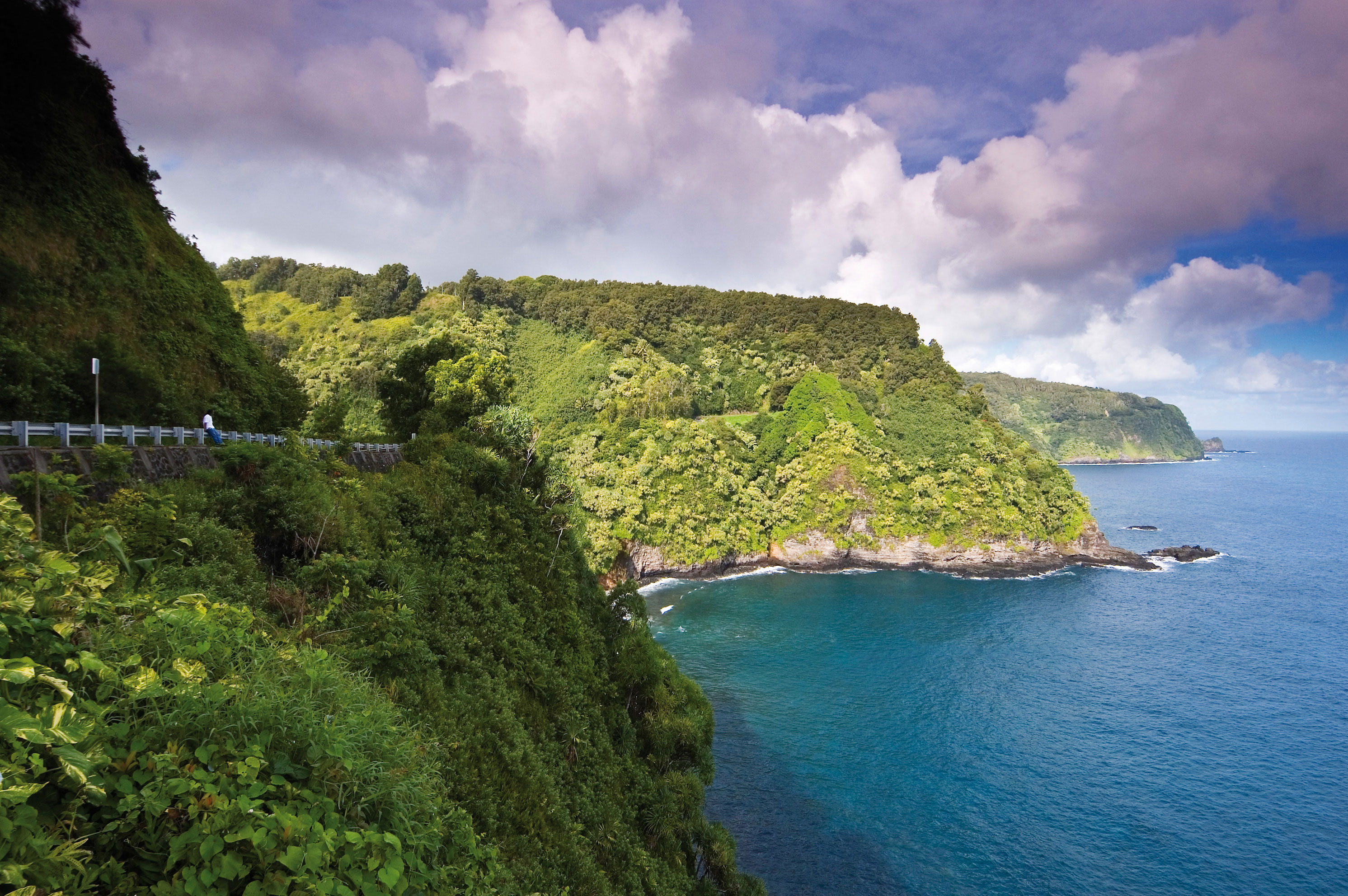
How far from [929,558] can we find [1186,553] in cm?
3257

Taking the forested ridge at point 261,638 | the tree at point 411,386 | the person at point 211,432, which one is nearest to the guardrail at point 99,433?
the person at point 211,432

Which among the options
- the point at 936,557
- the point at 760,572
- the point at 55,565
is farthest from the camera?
the point at 936,557

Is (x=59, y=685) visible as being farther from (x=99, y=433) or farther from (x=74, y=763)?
(x=99, y=433)

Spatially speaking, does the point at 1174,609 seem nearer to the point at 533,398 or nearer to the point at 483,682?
the point at 483,682

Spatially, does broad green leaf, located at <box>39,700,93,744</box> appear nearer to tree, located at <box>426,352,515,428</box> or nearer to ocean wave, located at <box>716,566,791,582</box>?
tree, located at <box>426,352,515,428</box>

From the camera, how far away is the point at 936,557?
72.4 metres

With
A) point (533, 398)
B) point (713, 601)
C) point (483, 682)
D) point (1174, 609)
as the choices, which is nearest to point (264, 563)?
point (483, 682)

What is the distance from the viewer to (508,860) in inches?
358

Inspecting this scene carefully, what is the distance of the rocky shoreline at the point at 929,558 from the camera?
230 ft

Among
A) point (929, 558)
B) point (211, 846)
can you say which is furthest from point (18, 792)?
point (929, 558)

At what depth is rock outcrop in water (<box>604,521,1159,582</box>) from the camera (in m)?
70.9

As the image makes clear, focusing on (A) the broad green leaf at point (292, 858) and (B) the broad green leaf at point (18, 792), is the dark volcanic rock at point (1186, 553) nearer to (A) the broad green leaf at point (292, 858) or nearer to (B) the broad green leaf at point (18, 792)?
(A) the broad green leaf at point (292, 858)

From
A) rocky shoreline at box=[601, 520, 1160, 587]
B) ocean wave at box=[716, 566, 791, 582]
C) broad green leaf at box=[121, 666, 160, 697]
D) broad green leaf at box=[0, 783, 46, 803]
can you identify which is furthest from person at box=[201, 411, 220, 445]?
ocean wave at box=[716, 566, 791, 582]

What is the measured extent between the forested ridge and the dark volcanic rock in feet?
253
